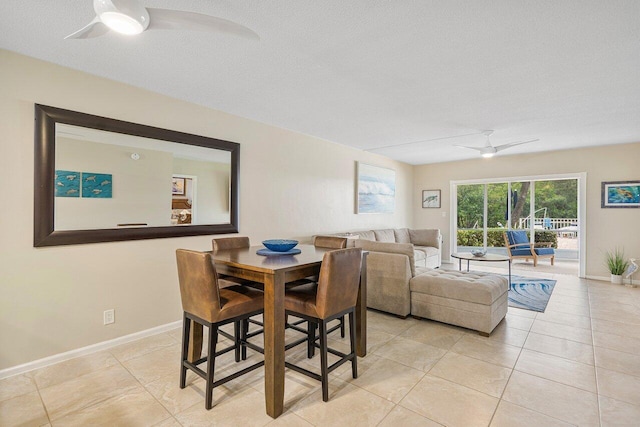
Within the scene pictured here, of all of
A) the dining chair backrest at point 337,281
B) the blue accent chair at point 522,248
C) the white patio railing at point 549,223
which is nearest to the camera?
the dining chair backrest at point 337,281

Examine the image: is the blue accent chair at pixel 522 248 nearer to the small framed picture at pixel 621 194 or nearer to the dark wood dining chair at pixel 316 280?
the small framed picture at pixel 621 194

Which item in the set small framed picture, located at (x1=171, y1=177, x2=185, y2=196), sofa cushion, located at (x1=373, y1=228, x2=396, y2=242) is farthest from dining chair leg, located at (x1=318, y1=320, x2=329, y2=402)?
sofa cushion, located at (x1=373, y1=228, x2=396, y2=242)

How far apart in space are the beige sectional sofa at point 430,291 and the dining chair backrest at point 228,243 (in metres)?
1.23

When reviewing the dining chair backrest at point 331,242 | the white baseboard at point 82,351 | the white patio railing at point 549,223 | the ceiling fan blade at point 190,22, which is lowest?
the white baseboard at point 82,351

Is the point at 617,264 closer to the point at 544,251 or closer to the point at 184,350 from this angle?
the point at 544,251

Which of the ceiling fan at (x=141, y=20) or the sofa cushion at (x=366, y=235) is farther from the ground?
the ceiling fan at (x=141, y=20)

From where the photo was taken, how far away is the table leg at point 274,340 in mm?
1793

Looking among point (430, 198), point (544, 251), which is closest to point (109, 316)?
point (430, 198)

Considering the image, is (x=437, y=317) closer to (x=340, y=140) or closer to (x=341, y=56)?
(x=341, y=56)

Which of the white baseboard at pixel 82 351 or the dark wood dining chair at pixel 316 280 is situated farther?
the dark wood dining chair at pixel 316 280

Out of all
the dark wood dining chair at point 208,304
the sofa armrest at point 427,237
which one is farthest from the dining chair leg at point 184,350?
the sofa armrest at point 427,237

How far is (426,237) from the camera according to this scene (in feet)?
21.4

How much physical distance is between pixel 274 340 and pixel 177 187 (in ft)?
6.77

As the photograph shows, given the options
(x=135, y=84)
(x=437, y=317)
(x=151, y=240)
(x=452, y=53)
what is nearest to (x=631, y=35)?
(x=452, y=53)
